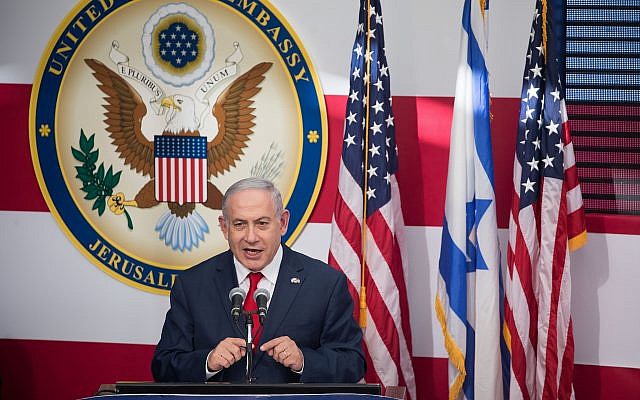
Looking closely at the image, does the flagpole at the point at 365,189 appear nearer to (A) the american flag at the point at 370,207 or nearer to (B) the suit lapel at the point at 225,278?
(A) the american flag at the point at 370,207

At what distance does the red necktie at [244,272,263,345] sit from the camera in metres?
3.49

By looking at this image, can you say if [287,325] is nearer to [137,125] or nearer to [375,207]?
[375,207]

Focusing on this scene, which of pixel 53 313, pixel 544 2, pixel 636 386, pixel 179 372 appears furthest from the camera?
pixel 53 313

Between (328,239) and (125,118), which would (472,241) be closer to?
(328,239)

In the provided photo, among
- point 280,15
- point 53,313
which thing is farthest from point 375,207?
point 53,313

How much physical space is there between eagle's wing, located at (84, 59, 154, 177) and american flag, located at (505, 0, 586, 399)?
188 centimetres

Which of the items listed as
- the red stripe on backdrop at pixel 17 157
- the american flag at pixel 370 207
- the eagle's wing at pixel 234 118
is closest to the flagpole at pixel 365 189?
the american flag at pixel 370 207

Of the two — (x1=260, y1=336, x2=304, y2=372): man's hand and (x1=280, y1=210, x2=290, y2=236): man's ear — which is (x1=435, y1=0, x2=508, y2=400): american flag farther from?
(x1=260, y1=336, x2=304, y2=372): man's hand

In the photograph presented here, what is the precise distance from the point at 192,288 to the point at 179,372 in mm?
328

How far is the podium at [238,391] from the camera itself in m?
2.90

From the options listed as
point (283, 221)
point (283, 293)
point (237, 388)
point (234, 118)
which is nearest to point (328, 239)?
point (234, 118)

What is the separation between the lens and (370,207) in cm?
460

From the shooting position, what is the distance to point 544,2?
438 cm

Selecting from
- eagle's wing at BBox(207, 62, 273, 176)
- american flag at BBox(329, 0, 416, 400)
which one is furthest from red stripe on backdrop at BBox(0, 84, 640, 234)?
eagle's wing at BBox(207, 62, 273, 176)
